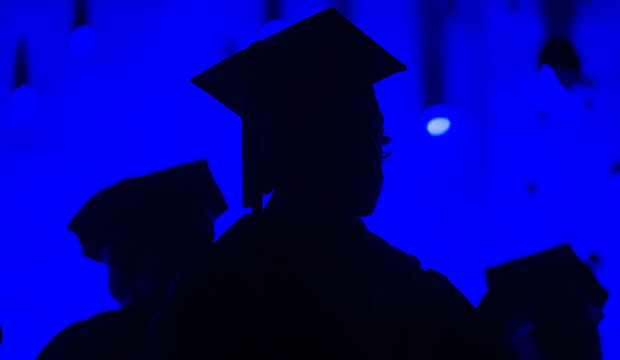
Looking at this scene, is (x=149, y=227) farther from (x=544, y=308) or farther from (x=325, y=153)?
(x=544, y=308)

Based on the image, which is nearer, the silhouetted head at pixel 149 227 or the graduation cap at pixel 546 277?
the graduation cap at pixel 546 277

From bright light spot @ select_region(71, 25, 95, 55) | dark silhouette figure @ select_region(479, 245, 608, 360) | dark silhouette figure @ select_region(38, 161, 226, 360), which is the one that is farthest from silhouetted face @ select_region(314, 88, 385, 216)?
bright light spot @ select_region(71, 25, 95, 55)

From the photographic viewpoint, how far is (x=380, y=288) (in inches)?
32.7

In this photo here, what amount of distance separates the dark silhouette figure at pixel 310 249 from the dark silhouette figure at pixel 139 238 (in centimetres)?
40

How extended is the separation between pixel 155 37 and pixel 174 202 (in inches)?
32.2

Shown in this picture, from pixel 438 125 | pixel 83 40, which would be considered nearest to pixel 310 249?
pixel 438 125

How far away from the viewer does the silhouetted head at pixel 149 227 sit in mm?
1276

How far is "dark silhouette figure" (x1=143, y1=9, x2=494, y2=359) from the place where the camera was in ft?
2.44

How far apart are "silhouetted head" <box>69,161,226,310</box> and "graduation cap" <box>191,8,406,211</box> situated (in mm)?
439

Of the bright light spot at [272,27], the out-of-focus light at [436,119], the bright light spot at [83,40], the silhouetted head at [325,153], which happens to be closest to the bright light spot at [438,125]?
the out-of-focus light at [436,119]

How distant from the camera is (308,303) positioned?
77 centimetres

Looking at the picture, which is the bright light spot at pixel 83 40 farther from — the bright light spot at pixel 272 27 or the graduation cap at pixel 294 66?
the graduation cap at pixel 294 66

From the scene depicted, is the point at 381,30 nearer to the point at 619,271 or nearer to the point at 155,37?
the point at 155,37

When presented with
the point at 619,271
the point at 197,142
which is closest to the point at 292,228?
the point at 197,142
